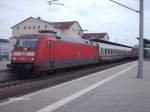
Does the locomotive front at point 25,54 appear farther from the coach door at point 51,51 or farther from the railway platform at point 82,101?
the railway platform at point 82,101

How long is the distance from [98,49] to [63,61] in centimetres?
1463

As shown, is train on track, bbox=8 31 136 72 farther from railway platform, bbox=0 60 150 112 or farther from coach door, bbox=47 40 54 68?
railway platform, bbox=0 60 150 112

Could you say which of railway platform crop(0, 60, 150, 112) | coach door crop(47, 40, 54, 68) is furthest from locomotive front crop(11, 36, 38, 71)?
railway platform crop(0, 60, 150, 112)

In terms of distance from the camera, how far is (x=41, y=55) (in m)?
23.2

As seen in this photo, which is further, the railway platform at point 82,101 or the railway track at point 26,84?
the railway track at point 26,84

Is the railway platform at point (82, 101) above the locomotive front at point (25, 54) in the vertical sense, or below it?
below

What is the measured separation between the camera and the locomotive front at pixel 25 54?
23.2 meters

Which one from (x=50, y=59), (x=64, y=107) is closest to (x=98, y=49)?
(x=50, y=59)

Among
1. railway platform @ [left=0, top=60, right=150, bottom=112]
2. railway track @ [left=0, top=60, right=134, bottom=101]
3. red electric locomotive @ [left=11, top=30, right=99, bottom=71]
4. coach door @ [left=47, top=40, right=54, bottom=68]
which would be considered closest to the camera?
railway platform @ [left=0, top=60, right=150, bottom=112]

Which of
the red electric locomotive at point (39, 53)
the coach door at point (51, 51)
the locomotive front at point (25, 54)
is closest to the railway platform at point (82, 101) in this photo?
the red electric locomotive at point (39, 53)

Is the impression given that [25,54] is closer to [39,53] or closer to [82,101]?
[39,53]

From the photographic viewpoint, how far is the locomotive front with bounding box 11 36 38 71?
2317 centimetres

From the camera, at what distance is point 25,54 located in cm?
2352

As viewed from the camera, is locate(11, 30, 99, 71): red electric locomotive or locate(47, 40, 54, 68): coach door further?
locate(47, 40, 54, 68): coach door
